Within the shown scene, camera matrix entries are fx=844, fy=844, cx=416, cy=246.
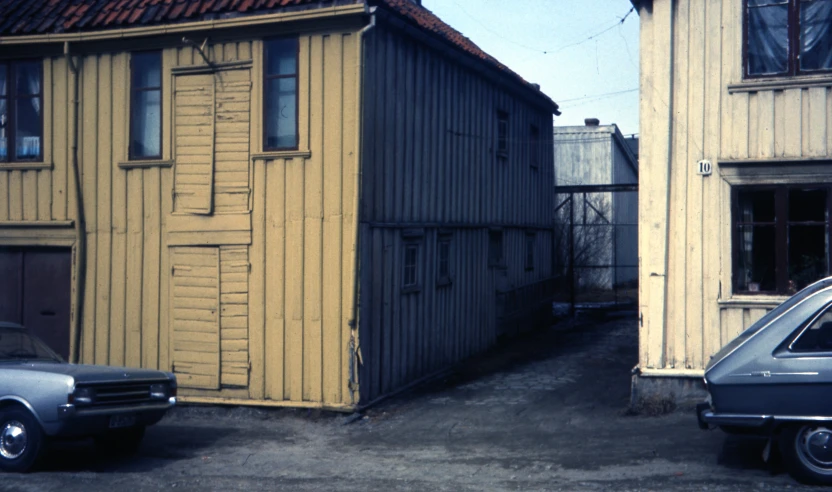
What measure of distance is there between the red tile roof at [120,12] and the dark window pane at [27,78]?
574 millimetres

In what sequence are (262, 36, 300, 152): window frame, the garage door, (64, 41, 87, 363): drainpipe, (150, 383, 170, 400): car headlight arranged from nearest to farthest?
1. (150, 383, 170, 400): car headlight
2. (262, 36, 300, 152): window frame
3. (64, 41, 87, 363): drainpipe
4. the garage door

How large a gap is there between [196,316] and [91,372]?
379cm

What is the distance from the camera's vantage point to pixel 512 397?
1291 cm

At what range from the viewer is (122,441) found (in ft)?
32.3

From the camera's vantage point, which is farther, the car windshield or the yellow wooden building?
the yellow wooden building

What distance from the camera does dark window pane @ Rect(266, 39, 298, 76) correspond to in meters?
12.3

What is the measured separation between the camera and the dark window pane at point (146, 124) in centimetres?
1334

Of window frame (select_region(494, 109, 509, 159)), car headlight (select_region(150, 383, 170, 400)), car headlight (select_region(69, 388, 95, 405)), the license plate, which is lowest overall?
the license plate

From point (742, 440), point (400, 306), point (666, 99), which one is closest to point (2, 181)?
point (400, 306)

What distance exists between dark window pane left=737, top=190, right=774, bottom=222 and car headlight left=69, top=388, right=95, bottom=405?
8.10m

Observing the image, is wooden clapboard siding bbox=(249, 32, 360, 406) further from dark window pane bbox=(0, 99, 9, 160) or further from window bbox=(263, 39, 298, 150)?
dark window pane bbox=(0, 99, 9, 160)

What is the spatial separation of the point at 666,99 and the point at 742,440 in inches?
177

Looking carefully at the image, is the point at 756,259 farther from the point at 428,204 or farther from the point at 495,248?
the point at 495,248

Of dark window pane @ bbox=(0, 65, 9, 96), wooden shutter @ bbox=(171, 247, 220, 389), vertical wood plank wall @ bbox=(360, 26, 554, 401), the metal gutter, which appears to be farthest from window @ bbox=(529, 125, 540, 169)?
dark window pane @ bbox=(0, 65, 9, 96)
